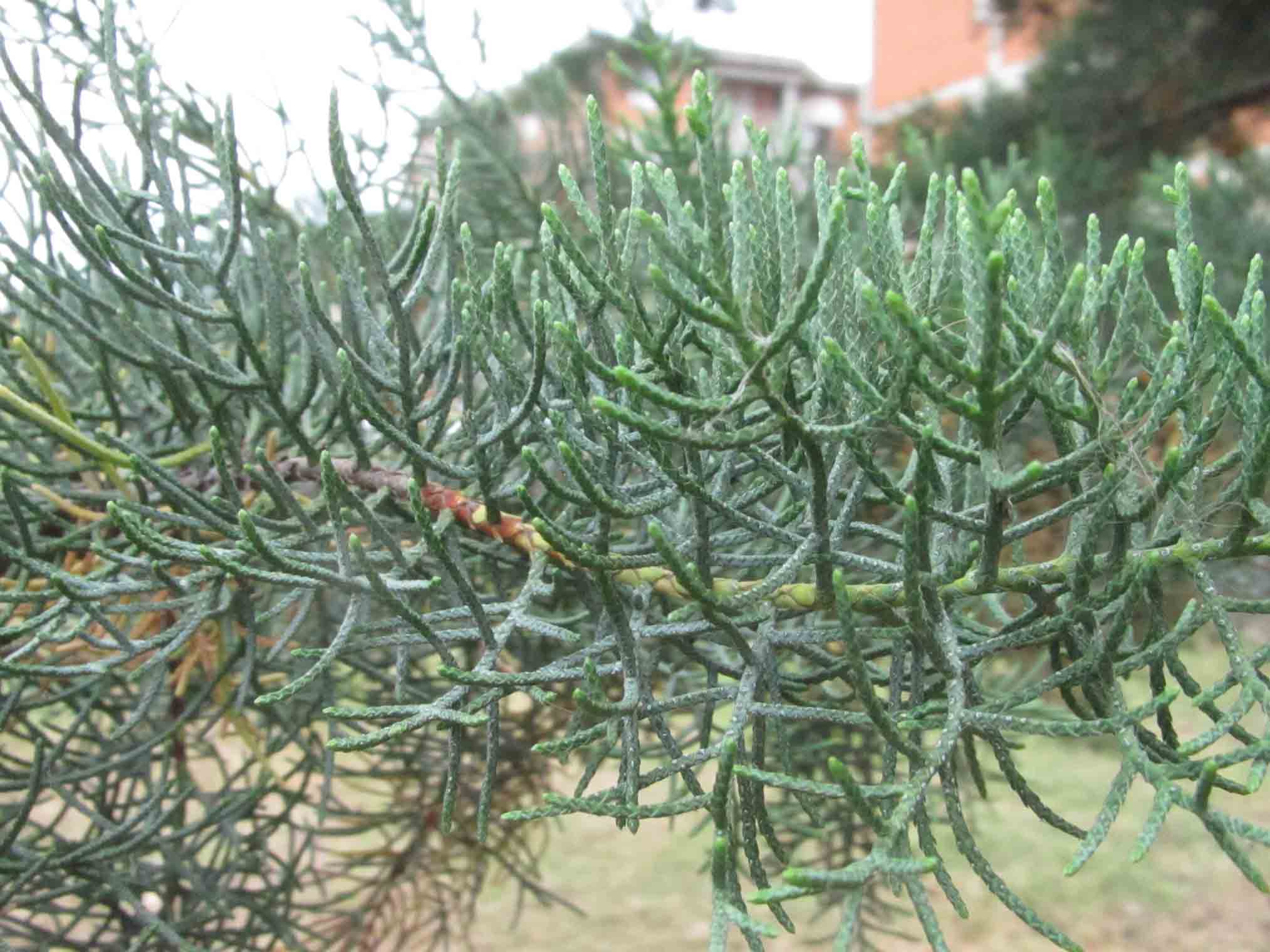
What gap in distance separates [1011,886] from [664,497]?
427 centimetres

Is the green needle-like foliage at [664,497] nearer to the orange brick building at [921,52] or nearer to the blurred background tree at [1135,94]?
the blurred background tree at [1135,94]

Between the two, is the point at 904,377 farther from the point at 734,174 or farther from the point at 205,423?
the point at 205,423

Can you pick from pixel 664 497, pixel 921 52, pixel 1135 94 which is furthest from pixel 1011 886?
pixel 921 52

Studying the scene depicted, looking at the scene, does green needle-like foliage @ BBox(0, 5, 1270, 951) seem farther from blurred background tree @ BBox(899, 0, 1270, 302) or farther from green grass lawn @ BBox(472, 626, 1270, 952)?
blurred background tree @ BBox(899, 0, 1270, 302)

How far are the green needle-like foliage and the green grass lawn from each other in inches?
96.0

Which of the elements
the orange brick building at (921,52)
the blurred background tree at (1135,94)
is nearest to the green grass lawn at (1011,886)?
the blurred background tree at (1135,94)

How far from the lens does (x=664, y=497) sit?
2.33 ft

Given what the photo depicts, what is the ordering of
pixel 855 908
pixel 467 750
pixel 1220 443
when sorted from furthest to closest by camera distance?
pixel 1220 443, pixel 467 750, pixel 855 908

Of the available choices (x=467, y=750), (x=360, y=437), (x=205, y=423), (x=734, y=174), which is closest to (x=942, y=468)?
(x=734, y=174)

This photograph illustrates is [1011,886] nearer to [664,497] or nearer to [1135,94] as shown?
[1135,94]

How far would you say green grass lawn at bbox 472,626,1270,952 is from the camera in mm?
4027

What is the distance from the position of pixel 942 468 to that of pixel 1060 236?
170 millimetres

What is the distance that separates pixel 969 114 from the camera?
168 inches

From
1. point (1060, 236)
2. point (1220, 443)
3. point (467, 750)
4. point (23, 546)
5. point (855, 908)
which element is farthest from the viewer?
point (1220, 443)
